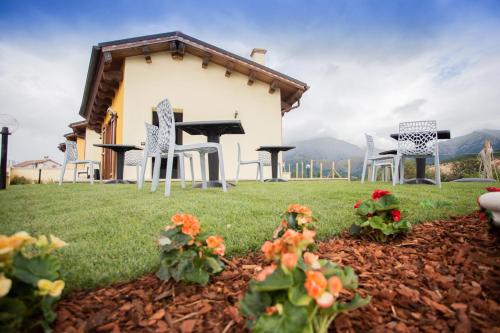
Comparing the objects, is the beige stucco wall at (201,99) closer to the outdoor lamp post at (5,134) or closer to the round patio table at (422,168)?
the outdoor lamp post at (5,134)

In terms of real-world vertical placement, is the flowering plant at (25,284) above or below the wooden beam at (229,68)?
below

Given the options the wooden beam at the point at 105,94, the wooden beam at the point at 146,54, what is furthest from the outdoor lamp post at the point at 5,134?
the wooden beam at the point at 105,94

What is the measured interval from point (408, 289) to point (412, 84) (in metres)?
14.7

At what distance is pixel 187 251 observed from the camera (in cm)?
104

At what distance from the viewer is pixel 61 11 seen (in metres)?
6.24

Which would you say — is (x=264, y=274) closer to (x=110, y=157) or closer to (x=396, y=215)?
(x=396, y=215)

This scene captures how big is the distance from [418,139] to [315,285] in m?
5.36

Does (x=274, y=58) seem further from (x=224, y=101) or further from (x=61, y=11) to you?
Answer: (x=61, y=11)

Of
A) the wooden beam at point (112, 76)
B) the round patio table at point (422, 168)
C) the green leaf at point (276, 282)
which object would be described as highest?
the wooden beam at point (112, 76)

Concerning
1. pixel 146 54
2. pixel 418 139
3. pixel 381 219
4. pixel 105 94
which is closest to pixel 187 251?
pixel 381 219

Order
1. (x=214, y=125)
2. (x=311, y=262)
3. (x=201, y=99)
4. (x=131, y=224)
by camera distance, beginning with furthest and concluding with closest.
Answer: (x=201, y=99) < (x=214, y=125) < (x=131, y=224) < (x=311, y=262)

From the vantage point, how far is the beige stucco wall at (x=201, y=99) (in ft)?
26.6

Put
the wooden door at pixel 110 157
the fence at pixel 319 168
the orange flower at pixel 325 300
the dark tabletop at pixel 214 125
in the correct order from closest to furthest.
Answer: the orange flower at pixel 325 300 < the dark tabletop at pixel 214 125 < the wooden door at pixel 110 157 < the fence at pixel 319 168

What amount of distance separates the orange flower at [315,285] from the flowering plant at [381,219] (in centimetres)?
102
